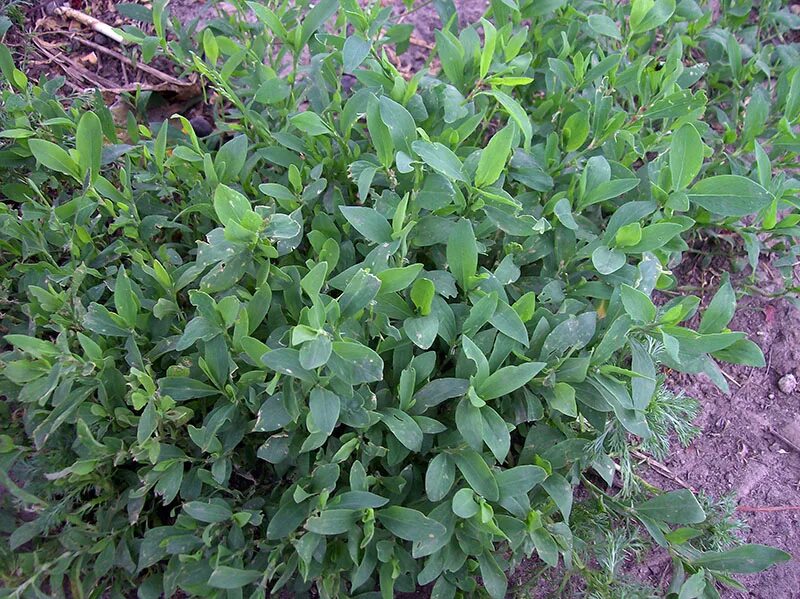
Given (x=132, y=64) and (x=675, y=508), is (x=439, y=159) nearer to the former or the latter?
(x=675, y=508)

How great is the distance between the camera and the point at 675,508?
1.79m

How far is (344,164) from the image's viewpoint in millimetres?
2092

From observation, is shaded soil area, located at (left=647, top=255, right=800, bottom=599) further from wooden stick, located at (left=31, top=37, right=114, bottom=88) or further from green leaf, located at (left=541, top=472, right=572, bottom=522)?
wooden stick, located at (left=31, top=37, right=114, bottom=88)

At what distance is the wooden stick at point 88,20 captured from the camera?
2.93 metres

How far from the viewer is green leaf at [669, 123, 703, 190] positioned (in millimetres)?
1749

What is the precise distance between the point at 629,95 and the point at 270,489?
1.71 m

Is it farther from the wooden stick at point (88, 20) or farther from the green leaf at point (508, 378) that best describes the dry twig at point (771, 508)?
the wooden stick at point (88, 20)

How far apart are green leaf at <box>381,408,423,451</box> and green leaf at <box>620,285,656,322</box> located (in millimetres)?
566

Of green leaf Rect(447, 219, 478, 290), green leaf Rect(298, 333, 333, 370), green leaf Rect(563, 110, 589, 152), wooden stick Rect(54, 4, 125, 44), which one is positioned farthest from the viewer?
wooden stick Rect(54, 4, 125, 44)

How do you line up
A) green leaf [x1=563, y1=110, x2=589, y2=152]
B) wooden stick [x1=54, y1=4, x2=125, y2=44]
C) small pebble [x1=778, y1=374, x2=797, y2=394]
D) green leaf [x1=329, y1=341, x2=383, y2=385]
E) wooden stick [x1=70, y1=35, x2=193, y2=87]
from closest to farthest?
green leaf [x1=329, y1=341, x2=383, y2=385], green leaf [x1=563, y1=110, x2=589, y2=152], small pebble [x1=778, y1=374, x2=797, y2=394], wooden stick [x1=70, y1=35, x2=193, y2=87], wooden stick [x1=54, y1=4, x2=125, y2=44]

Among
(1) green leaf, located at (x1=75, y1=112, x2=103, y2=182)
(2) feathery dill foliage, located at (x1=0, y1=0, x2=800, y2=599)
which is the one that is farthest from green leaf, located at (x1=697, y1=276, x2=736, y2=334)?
(1) green leaf, located at (x1=75, y1=112, x2=103, y2=182)

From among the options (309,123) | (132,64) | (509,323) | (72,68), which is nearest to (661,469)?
(509,323)

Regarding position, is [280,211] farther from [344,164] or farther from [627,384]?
[627,384]

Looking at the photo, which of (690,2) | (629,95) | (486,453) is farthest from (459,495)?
(690,2)
